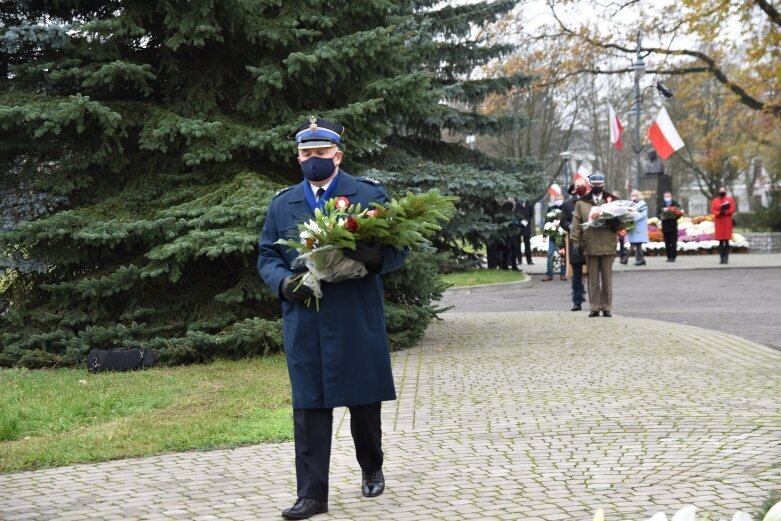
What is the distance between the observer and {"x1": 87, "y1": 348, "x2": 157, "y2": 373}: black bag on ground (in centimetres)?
1094

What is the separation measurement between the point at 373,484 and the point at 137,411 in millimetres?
3472

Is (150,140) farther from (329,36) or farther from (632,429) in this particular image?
(632,429)

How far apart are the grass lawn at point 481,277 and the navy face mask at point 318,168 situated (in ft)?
58.0

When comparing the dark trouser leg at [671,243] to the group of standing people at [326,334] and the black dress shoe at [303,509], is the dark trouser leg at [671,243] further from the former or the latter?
the black dress shoe at [303,509]

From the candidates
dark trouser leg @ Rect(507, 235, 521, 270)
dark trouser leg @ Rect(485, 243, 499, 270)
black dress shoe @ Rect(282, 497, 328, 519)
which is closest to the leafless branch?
dark trouser leg @ Rect(507, 235, 521, 270)

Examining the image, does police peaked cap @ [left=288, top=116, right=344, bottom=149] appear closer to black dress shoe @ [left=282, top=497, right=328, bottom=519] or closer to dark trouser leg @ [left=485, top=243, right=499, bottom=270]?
black dress shoe @ [left=282, top=497, right=328, bottom=519]

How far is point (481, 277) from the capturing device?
82.5 feet

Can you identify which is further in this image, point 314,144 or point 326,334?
point 314,144

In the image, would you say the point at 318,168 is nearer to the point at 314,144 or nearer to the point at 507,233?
the point at 314,144

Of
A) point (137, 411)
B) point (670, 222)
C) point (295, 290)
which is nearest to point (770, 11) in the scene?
point (670, 222)

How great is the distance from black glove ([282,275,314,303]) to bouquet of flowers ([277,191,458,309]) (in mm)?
30

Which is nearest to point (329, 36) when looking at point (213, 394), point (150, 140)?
point (150, 140)

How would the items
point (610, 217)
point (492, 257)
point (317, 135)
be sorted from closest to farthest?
point (317, 135), point (610, 217), point (492, 257)

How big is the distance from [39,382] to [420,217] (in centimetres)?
602
